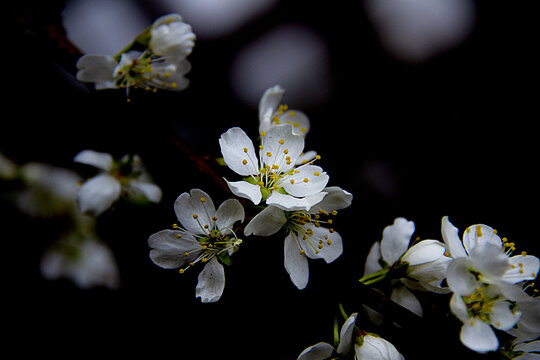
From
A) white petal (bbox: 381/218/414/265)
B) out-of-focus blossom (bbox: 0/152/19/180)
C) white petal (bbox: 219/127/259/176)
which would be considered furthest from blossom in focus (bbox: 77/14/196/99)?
white petal (bbox: 381/218/414/265)

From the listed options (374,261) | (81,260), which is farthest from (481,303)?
(81,260)

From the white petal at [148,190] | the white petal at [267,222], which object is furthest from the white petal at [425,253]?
the white petal at [148,190]

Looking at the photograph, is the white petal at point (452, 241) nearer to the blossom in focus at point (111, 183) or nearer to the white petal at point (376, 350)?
the white petal at point (376, 350)

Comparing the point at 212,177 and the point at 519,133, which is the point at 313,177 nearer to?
the point at 212,177

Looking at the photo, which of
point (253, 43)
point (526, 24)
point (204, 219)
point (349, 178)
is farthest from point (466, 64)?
point (204, 219)

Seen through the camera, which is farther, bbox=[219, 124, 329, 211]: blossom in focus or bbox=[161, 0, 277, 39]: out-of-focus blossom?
bbox=[161, 0, 277, 39]: out-of-focus blossom

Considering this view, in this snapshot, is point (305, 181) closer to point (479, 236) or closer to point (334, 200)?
point (334, 200)

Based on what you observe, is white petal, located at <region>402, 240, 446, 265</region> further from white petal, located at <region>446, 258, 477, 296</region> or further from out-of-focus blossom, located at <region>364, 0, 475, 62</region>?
out-of-focus blossom, located at <region>364, 0, 475, 62</region>
